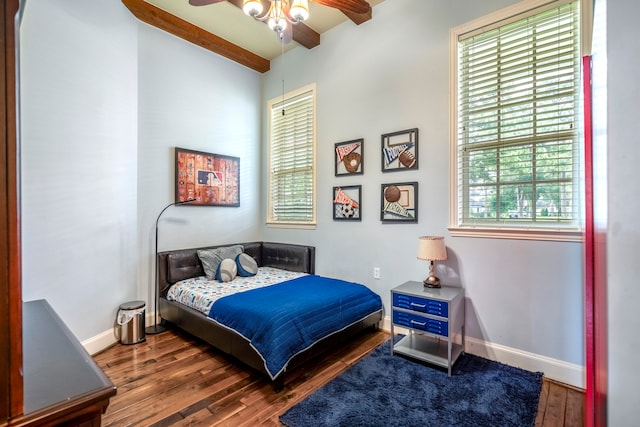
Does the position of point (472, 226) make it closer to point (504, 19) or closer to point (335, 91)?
point (504, 19)

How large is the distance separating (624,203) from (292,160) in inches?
150

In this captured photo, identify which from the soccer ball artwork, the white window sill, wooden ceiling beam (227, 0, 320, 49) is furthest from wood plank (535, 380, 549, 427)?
wooden ceiling beam (227, 0, 320, 49)

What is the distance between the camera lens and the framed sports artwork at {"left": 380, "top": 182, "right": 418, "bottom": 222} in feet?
9.82

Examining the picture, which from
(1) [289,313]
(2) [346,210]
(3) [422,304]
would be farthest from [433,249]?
(1) [289,313]

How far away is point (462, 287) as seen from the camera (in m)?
2.69

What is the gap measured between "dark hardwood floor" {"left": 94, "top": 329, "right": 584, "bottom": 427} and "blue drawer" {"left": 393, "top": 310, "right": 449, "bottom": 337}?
476 mm

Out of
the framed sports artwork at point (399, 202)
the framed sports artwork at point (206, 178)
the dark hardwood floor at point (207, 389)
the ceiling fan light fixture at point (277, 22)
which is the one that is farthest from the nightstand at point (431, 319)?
the framed sports artwork at point (206, 178)

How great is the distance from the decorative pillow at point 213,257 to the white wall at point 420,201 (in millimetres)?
860

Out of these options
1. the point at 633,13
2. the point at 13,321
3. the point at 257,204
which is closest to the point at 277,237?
the point at 257,204

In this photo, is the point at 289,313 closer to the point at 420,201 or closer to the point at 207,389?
the point at 207,389

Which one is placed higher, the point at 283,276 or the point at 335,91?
the point at 335,91

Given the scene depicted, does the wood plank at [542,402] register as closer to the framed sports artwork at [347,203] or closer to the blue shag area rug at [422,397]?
the blue shag area rug at [422,397]

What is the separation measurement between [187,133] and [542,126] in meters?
3.68

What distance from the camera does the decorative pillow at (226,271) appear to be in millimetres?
3367
